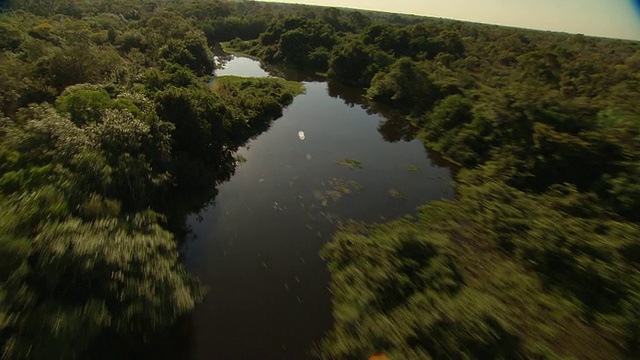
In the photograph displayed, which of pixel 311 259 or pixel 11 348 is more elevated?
pixel 11 348

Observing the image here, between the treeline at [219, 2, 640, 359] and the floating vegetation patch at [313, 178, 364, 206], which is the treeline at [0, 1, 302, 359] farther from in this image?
the floating vegetation patch at [313, 178, 364, 206]

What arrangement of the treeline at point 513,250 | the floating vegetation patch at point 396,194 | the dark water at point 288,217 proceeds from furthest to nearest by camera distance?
the floating vegetation patch at point 396,194 < the dark water at point 288,217 < the treeline at point 513,250

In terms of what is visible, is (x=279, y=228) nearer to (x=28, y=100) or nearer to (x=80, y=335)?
(x=80, y=335)

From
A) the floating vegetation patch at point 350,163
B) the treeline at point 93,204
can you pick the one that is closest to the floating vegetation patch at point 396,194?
the floating vegetation patch at point 350,163

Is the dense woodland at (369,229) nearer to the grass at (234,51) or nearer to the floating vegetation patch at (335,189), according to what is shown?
the floating vegetation patch at (335,189)

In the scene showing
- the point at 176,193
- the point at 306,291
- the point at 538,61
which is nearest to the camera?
the point at 306,291

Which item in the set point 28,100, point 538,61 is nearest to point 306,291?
point 28,100

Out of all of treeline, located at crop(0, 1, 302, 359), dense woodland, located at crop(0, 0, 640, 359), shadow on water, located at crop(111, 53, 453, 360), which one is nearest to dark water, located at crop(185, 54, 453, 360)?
shadow on water, located at crop(111, 53, 453, 360)
